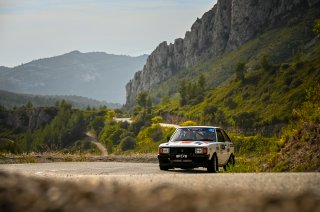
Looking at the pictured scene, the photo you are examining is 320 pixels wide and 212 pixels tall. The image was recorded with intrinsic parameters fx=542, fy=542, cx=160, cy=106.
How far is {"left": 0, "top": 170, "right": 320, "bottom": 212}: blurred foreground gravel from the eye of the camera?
202cm

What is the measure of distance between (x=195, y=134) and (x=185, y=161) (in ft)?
5.92

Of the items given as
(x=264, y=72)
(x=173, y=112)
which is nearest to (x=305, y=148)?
(x=264, y=72)

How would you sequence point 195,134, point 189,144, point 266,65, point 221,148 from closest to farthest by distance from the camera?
point 189,144
point 221,148
point 195,134
point 266,65

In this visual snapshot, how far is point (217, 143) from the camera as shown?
60.7 ft

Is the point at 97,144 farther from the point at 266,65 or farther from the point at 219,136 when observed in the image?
the point at 219,136

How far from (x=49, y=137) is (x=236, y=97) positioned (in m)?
68.6

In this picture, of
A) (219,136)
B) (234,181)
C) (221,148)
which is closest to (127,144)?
(219,136)

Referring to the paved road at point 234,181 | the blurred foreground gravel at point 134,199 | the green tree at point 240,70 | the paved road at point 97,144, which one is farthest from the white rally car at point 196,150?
the green tree at point 240,70

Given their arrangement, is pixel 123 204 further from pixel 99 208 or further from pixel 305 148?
pixel 305 148

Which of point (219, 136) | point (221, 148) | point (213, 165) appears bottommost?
point (213, 165)

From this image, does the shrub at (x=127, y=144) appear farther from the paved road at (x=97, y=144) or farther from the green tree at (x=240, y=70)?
the green tree at (x=240, y=70)

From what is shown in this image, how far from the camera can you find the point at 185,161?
17.6 m

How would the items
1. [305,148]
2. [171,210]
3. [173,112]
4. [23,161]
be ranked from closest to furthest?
[171,210] → [305,148] → [23,161] → [173,112]

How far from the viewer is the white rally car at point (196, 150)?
1742 centimetres
